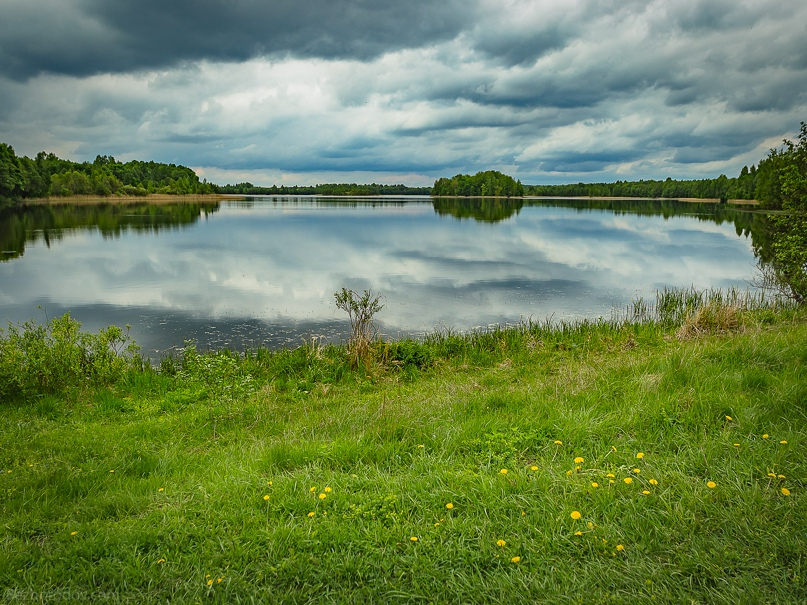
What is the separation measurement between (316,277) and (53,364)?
1687 centimetres

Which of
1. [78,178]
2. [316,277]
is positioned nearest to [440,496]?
[316,277]

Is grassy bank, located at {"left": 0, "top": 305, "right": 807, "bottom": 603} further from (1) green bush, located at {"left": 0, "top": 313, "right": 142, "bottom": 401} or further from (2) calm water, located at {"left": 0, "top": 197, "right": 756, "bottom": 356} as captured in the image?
(2) calm water, located at {"left": 0, "top": 197, "right": 756, "bottom": 356}

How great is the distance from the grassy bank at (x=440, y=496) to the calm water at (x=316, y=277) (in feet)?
27.5

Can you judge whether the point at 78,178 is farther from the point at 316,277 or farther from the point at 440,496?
the point at 440,496

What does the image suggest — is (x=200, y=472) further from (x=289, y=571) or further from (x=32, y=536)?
(x=289, y=571)

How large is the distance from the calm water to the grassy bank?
839 cm

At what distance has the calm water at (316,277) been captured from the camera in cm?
1686

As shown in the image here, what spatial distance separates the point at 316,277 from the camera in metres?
25.7

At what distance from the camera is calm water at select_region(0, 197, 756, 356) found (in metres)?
16.9

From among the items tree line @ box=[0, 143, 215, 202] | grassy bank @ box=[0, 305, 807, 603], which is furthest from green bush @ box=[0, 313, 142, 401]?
tree line @ box=[0, 143, 215, 202]

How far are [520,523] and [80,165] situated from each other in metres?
188

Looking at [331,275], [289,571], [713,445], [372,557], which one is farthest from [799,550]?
[331,275]

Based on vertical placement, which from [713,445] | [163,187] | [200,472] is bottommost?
[200,472]

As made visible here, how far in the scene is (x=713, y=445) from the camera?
4.76 metres
